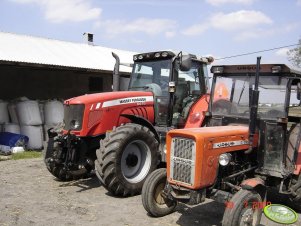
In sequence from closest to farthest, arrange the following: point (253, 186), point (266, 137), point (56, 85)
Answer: point (253, 186), point (266, 137), point (56, 85)

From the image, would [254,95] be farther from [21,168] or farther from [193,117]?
[21,168]

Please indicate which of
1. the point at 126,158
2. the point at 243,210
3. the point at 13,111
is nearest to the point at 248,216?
the point at 243,210

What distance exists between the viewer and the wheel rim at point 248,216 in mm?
4457

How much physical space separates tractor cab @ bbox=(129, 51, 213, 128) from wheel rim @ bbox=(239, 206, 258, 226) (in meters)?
3.00

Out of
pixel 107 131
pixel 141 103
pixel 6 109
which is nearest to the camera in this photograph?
pixel 107 131

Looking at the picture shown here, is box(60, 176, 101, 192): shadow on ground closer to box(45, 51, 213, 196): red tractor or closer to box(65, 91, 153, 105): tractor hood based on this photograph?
box(45, 51, 213, 196): red tractor

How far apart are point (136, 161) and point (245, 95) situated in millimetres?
2194

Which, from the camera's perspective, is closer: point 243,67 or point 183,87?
point 243,67

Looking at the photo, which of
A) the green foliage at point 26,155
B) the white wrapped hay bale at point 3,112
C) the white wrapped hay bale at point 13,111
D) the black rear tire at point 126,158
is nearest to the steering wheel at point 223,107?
the black rear tire at point 126,158

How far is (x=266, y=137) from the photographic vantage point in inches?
207

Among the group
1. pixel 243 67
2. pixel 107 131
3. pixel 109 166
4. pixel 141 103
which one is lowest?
pixel 109 166

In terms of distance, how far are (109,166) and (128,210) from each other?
775 mm

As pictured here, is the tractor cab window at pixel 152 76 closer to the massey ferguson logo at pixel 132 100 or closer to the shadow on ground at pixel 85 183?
the massey ferguson logo at pixel 132 100

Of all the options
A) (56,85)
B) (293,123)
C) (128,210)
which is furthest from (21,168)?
(293,123)
